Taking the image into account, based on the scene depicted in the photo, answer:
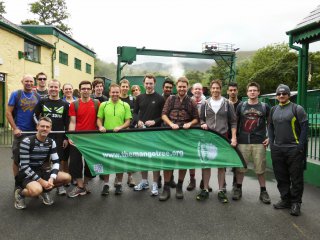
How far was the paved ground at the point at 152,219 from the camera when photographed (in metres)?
4.02

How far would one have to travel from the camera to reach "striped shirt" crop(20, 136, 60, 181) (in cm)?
483

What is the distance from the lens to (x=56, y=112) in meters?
5.58

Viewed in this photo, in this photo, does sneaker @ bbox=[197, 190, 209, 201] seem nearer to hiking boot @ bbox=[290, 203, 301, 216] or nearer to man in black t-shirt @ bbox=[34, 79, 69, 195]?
hiking boot @ bbox=[290, 203, 301, 216]

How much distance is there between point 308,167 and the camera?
687 centimetres

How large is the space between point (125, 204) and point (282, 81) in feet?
134

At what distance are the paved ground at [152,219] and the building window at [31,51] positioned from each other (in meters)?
15.3

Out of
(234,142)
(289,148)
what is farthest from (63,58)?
(289,148)

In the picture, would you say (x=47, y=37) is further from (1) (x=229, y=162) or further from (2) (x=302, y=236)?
(2) (x=302, y=236)

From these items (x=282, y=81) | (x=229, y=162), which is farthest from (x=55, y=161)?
(x=282, y=81)

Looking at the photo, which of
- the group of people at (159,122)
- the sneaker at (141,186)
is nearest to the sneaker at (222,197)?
the group of people at (159,122)

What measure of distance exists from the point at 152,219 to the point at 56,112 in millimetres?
2575

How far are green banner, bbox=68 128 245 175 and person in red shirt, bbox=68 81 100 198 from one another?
17 centimetres

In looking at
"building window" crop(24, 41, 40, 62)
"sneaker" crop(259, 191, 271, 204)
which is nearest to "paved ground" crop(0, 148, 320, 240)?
"sneaker" crop(259, 191, 271, 204)

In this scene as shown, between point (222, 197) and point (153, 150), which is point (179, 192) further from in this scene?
point (153, 150)
